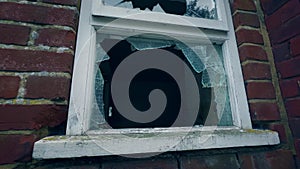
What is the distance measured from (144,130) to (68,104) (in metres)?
0.34

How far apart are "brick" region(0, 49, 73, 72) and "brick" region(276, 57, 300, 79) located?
104cm

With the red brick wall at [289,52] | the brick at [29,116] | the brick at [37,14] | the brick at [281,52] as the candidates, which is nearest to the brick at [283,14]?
the red brick wall at [289,52]

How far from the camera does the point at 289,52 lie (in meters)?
0.86

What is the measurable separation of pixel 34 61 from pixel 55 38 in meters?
0.13

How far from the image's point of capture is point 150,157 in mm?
683

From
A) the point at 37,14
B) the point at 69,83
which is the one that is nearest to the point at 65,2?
the point at 37,14

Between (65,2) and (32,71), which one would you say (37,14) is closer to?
(65,2)

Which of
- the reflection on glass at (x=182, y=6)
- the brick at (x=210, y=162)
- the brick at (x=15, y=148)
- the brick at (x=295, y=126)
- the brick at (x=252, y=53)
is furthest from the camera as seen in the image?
the reflection on glass at (x=182, y=6)

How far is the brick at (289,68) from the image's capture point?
0.82m

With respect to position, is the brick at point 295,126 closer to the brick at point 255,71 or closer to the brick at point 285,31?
the brick at point 255,71

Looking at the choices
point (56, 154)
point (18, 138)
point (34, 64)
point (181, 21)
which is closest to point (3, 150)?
point (18, 138)

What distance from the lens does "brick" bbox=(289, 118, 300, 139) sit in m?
0.81

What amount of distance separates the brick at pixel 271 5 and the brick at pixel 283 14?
2cm

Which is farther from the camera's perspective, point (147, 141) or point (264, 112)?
point (264, 112)
